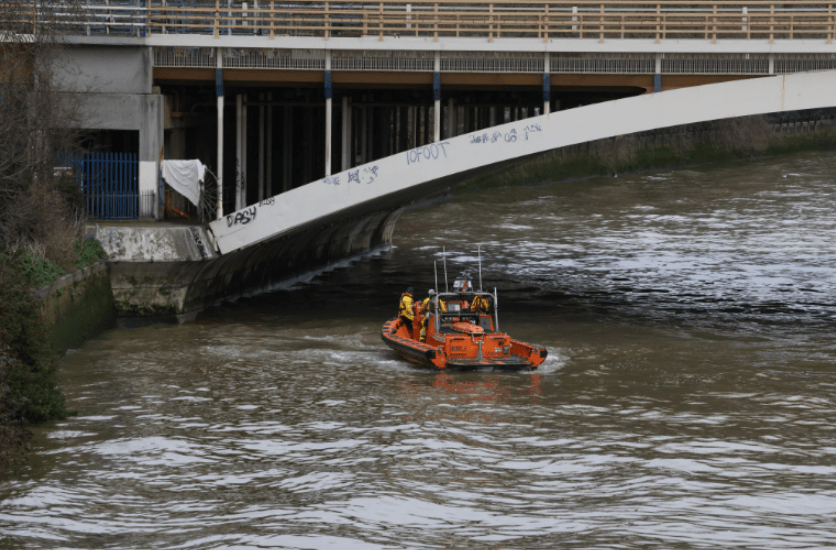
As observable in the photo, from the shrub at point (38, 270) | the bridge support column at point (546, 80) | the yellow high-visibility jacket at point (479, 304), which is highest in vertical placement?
the bridge support column at point (546, 80)

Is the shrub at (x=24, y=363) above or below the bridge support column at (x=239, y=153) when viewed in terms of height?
below

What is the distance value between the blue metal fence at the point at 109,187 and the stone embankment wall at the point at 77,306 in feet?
7.44

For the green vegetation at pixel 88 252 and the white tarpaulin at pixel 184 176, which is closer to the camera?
the green vegetation at pixel 88 252

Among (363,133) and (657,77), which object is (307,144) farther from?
(657,77)

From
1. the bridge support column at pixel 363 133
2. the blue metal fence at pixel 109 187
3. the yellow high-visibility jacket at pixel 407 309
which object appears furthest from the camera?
the bridge support column at pixel 363 133

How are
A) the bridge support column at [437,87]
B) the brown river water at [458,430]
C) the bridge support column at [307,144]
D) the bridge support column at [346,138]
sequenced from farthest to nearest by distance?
the bridge support column at [307,144]
the bridge support column at [346,138]
the bridge support column at [437,87]
the brown river water at [458,430]

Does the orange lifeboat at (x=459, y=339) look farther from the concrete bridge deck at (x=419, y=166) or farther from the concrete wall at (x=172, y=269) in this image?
the concrete wall at (x=172, y=269)

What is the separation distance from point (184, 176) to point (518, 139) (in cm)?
784

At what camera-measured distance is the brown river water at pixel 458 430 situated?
13.7 metres

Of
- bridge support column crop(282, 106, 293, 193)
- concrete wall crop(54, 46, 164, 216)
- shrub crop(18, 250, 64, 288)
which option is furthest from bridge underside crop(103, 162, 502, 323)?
shrub crop(18, 250, 64, 288)

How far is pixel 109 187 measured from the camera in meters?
28.6

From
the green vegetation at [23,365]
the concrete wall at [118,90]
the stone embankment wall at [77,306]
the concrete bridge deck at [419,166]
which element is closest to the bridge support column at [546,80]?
the concrete bridge deck at [419,166]

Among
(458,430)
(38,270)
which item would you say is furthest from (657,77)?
(38,270)

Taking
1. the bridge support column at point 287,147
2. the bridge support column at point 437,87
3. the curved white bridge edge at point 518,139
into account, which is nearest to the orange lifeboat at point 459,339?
the curved white bridge edge at point 518,139
